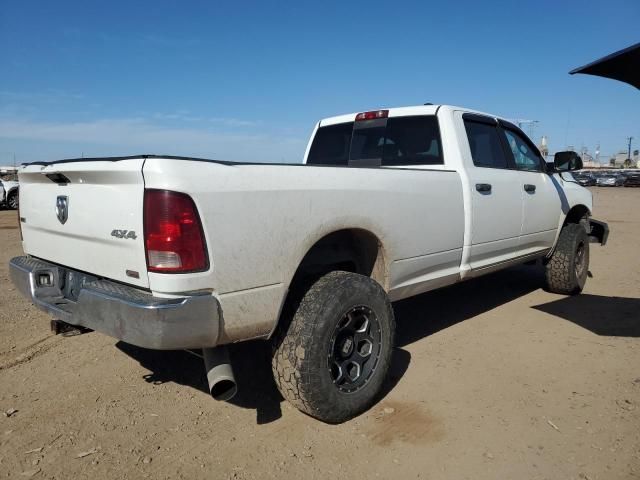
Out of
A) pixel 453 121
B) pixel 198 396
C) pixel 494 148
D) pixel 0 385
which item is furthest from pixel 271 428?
pixel 494 148

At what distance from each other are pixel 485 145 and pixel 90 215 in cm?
341

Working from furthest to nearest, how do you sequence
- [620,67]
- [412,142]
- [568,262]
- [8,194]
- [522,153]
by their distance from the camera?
[8,194] → [568,262] → [522,153] → [412,142] → [620,67]

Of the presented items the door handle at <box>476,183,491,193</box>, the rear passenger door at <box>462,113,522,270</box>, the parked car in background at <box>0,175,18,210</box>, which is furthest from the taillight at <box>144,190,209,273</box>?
the parked car in background at <box>0,175,18,210</box>

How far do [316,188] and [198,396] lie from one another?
1.60 meters

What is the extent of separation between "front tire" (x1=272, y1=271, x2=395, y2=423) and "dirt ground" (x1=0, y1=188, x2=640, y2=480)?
7.5 inches

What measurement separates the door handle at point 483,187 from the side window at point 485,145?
0.22 m

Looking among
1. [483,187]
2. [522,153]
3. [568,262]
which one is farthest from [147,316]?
[568,262]

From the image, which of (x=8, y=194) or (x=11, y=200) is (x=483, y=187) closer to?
(x=8, y=194)

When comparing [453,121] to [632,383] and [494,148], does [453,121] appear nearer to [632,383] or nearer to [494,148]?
[494,148]

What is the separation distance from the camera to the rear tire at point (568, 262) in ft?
18.4

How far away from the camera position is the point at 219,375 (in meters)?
2.41

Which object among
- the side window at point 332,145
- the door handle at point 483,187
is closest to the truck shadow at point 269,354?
the door handle at point 483,187

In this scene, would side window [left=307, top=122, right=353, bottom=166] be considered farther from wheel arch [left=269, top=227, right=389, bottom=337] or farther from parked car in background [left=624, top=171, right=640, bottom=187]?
parked car in background [left=624, top=171, right=640, bottom=187]

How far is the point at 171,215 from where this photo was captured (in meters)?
2.18
